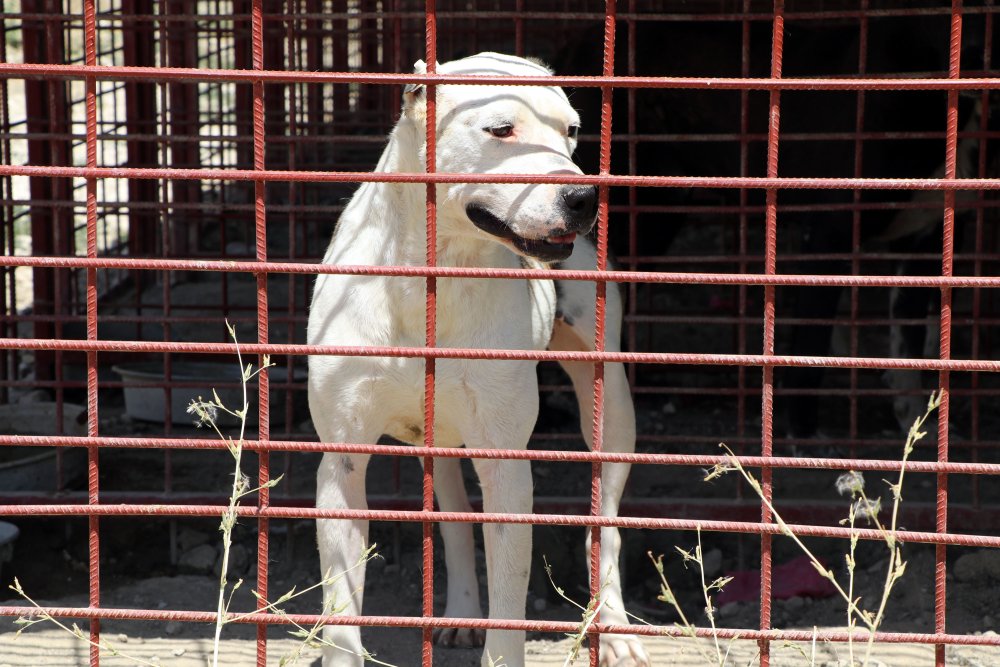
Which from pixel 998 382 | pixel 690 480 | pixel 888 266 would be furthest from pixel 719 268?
pixel 690 480

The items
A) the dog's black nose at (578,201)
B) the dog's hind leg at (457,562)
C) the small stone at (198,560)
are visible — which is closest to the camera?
the dog's black nose at (578,201)

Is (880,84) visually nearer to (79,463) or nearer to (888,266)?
(79,463)

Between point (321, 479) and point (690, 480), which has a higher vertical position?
point (321, 479)

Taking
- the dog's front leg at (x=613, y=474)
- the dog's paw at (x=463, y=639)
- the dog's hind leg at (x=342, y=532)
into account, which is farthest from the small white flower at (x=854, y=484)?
the dog's paw at (x=463, y=639)

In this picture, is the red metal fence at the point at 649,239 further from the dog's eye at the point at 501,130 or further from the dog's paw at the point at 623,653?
the dog's paw at the point at 623,653

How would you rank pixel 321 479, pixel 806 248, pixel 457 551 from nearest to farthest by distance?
1. pixel 321 479
2. pixel 457 551
3. pixel 806 248

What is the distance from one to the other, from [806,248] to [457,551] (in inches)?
108

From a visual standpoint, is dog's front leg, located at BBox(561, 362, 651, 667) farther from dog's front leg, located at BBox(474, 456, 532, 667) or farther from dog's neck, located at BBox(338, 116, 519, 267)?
dog's neck, located at BBox(338, 116, 519, 267)

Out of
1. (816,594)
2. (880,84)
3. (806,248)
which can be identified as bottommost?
(816,594)

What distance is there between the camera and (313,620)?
269 cm

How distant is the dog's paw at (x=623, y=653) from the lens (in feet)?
12.9

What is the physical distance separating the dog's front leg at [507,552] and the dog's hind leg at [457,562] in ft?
3.11

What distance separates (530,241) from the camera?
9.43ft

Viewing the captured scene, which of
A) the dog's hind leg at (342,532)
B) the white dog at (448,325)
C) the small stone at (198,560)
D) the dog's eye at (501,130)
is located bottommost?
the small stone at (198,560)
